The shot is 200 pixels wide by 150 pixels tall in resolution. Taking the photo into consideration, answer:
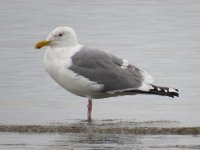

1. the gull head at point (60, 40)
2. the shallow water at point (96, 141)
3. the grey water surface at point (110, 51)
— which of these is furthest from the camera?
the gull head at point (60, 40)

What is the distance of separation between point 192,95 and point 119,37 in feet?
16.0

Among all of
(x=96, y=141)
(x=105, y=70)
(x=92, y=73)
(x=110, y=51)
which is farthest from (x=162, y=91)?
(x=110, y=51)

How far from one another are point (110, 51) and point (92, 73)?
4481 millimetres

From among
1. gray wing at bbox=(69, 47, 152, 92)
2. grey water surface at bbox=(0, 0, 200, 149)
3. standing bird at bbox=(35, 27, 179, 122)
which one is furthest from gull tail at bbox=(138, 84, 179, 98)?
grey water surface at bbox=(0, 0, 200, 149)

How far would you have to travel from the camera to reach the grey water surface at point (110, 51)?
8891 millimetres

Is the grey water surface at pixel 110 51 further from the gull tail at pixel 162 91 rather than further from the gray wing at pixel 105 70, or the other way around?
the gray wing at pixel 105 70

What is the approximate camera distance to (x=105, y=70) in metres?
9.27

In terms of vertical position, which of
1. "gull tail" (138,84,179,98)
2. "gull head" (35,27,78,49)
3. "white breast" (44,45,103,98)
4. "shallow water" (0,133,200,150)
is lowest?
"shallow water" (0,133,200,150)

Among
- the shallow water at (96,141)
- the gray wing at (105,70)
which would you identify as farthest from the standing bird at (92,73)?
the shallow water at (96,141)

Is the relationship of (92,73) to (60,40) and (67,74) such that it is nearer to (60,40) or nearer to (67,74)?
(67,74)

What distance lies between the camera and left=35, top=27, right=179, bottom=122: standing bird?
913cm

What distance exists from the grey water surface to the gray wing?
1.14 feet

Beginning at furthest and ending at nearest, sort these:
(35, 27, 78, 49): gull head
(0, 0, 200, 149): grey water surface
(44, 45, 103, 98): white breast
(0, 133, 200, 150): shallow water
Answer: (35, 27, 78, 49): gull head → (44, 45, 103, 98): white breast → (0, 0, 200, 149): grey water surface → (0, 133, 200, 150): shallow water

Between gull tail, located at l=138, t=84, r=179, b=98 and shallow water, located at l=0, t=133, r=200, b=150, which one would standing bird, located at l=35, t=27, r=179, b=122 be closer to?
gull tail, located at l=138, t=84, r=179, b=98
